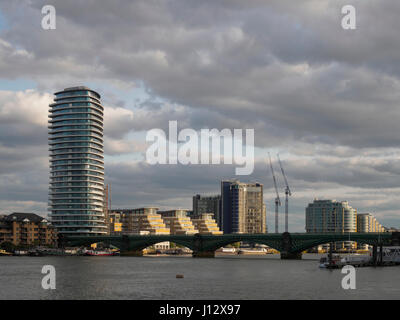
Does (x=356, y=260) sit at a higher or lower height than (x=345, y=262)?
lower

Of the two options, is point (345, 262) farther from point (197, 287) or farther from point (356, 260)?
point (197, 287)

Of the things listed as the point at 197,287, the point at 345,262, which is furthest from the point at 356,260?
the point at 197,287

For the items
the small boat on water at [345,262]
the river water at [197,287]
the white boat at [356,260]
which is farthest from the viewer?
the white boat at [356,260]

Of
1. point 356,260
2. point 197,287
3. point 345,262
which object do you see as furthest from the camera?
point 356,260

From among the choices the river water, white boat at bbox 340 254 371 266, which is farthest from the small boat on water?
the river water

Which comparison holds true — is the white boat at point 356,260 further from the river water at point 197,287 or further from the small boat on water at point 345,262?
the river water at point 197,287

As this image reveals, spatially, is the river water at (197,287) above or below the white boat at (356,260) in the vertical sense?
above

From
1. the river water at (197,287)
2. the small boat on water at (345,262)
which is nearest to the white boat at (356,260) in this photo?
the small boat on water at (345,262)

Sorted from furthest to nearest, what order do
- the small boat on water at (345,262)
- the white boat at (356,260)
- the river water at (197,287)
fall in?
the white boat at (356,260), the small boat on water at (345,262), the river water at (197,287)

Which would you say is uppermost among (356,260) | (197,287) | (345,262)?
(197,287)

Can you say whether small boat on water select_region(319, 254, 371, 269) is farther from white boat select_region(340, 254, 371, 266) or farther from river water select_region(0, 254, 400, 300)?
river water select_region(0, 254, 400, 300)

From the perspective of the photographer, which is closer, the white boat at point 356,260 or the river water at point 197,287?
the river water at point 197,287
